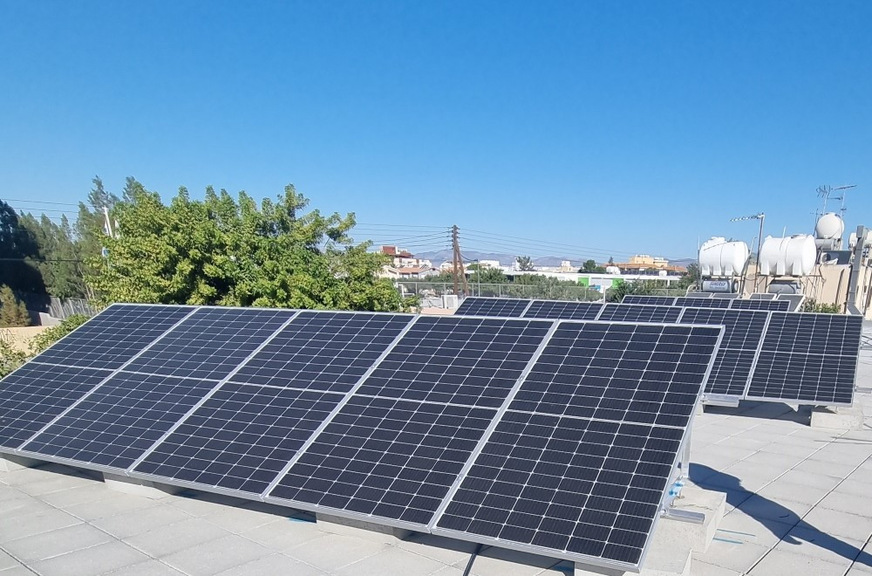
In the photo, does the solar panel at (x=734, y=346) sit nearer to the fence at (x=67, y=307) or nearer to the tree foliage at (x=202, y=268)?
the tree foliage at (x=202, y=268)

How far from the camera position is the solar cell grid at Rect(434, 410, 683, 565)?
529cm

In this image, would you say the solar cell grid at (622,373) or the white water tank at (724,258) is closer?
the solar cell grid at (622,373)

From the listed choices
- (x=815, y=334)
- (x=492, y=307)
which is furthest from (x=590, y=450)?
(x=492, y=307)

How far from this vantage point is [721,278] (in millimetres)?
39531

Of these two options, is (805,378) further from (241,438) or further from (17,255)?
(17,255)

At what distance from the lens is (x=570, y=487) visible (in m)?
5.84

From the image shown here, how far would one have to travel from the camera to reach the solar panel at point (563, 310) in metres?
19.5

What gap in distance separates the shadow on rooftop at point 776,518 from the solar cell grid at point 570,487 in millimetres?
3275

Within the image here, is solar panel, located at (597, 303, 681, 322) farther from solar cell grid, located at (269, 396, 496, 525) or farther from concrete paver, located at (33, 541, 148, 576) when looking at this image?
concrete paver, located at (33, 541, 148, 576)

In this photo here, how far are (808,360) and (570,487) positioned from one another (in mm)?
12222

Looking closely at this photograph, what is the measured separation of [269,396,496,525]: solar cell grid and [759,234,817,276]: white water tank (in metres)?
36.0

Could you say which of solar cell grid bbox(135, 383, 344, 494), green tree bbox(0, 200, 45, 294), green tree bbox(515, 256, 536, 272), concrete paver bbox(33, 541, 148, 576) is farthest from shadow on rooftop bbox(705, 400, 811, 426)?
green tree bbox(515, 256, 536, 272)

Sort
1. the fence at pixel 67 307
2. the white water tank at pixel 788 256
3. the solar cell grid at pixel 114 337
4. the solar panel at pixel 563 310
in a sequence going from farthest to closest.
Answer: the fence at pixel 67 307, the white water tank at pixel 788 256, the solar panel at pixel 563 310, the solar cell grid at pixel 114 337

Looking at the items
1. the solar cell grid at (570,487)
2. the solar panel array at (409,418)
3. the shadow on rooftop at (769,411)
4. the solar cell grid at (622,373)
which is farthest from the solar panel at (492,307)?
the solar cell grid at (570,487)
